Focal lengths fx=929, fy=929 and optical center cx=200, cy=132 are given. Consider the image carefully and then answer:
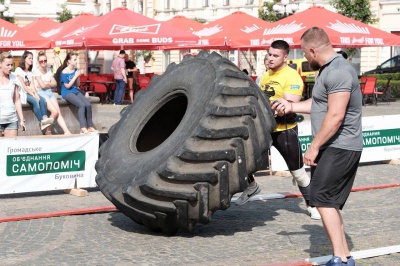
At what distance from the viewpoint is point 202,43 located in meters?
28.9

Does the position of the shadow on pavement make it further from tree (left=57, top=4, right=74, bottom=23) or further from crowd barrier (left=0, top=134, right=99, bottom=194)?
tree (left=57, top=4, right=74, bottom=23)

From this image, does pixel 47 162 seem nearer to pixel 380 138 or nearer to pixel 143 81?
pixel 380 138

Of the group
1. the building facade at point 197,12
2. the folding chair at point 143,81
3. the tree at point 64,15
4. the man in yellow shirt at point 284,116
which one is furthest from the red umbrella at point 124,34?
the tree at point 64,15

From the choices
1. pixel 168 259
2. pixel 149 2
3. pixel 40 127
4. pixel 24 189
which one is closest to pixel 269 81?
pixel 168 259

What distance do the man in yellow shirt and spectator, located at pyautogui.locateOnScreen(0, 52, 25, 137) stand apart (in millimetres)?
4505

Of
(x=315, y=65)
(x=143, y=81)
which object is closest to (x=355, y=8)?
(x=143, y=81)

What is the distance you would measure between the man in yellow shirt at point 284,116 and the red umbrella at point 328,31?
16.1m

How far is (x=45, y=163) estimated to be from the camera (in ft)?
37.2

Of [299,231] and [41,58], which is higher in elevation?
[41,58]

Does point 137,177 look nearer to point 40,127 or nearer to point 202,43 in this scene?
point 40,127

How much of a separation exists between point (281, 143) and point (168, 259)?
2315 millimetres

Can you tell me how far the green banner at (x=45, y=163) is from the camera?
1112cm

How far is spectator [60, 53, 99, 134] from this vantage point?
55.2 feet

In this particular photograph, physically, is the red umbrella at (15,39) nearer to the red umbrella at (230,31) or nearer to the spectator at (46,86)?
the spectator at (46,86)
